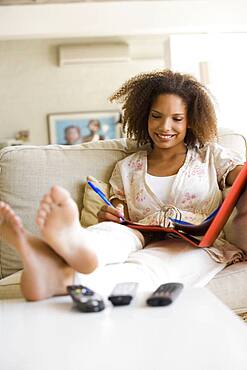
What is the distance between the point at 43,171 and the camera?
2.17 meters

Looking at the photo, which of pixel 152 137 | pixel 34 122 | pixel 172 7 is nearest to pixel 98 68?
pixel 34 122

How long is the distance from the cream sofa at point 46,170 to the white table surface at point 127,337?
34.8 inches

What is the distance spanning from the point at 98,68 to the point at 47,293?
6568 mm

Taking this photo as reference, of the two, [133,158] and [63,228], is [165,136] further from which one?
[63,228]

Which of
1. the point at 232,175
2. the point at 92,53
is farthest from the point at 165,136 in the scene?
the point at 92,53

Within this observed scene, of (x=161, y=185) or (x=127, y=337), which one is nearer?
(x=127, y=337)

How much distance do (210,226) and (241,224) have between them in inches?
8.1

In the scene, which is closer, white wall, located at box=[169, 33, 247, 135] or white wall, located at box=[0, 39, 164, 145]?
white wall, located at box=[169, 33, 247, 135]

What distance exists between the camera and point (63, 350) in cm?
96

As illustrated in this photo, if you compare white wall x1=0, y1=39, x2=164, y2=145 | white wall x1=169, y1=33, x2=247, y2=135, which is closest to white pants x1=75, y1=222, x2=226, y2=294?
white wall x1=169, y1=33, x2=247, y2=135

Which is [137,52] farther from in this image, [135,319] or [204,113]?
[135,319]

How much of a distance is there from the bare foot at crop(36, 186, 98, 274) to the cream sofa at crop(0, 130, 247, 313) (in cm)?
79

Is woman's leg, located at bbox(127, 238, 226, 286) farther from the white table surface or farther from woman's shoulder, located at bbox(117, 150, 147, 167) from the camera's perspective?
woman's shoulder, located at bbox(117, 150, 147, 167)

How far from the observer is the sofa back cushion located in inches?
82.7
